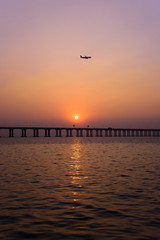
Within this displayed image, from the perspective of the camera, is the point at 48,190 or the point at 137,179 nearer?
the point at 48,190

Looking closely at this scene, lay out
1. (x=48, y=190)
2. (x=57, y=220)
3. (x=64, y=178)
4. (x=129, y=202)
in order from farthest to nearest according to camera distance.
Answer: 1. (x=64, y=178)
2. (x=48, y=190)
3. (x=129, y=202)
4. (x=57, y=220)

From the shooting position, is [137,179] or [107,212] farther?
[137,179]

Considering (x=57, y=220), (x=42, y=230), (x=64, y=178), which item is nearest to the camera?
(x=42, y=230)

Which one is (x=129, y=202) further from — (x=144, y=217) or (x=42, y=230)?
(x=42, y=230)

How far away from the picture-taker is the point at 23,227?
39.7ft

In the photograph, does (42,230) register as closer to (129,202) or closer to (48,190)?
(129,202)

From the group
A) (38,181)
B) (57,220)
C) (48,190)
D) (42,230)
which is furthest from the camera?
(38,181)

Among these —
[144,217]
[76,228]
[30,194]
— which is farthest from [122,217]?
[30,194]

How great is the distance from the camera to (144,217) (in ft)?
44.0

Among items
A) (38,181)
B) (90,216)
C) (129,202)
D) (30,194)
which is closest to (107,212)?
(90,216)

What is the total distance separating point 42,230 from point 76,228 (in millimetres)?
1351

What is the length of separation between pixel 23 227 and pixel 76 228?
7.04 ft

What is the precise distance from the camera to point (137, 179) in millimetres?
25125

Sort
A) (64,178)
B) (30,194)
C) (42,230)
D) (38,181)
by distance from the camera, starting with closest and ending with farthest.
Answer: (42,230) → (30,194) → (38,181) → (64,178)
